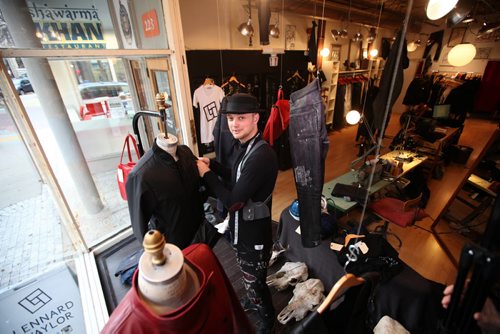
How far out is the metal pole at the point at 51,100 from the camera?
2264 millimetres

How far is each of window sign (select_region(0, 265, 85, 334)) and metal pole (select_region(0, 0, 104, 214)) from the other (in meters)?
1.44

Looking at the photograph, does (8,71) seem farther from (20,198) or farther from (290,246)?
(290,246)

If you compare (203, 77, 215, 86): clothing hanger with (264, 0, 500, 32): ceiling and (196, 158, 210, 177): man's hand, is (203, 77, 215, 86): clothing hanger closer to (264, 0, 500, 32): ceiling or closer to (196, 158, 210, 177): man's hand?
(264, 0, 500, 32): ceiling

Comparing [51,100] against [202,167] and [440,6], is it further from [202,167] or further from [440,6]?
[440,6]

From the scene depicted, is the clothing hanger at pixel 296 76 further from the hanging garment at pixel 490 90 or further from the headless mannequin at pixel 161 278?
the hanging garment at pixel 490 90

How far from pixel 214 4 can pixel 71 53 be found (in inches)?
105

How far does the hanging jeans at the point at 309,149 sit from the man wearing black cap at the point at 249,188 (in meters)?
0.37

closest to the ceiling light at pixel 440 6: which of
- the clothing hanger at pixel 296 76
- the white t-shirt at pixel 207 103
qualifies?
the white t-shirt at pixel 207 103

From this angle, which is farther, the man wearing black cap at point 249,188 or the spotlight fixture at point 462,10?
the spotlight fixture at point 462,10

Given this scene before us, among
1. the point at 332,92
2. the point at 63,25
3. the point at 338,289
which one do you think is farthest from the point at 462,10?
the point at 63,25

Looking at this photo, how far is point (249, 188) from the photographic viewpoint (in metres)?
1.32

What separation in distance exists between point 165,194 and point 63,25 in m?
2.70

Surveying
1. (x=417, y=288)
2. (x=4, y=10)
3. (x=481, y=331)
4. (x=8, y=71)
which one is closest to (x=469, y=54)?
(x=417, y=288)

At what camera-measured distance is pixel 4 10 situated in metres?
2.18
